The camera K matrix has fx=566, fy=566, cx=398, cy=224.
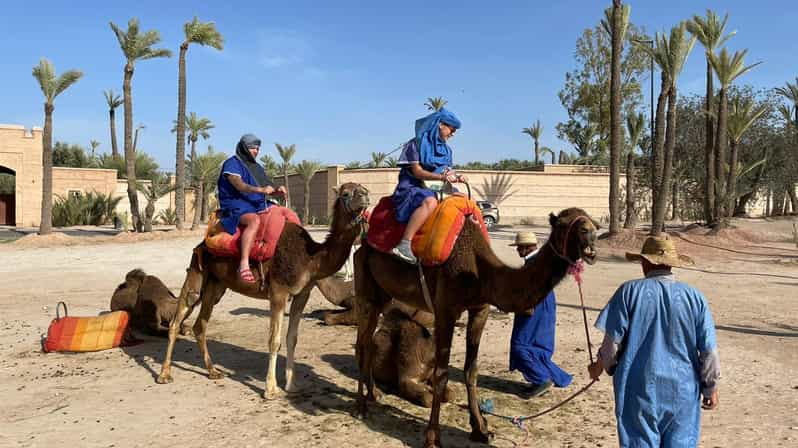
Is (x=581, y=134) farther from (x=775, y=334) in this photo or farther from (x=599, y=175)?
(x=775, y=334)

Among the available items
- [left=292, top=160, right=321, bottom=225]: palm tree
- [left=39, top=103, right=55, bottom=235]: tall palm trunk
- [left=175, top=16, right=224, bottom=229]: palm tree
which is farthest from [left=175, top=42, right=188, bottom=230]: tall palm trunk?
[left=292, top=160, right=321, bottom=225]: palm tree

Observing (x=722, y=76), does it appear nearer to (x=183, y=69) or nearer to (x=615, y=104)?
(x=615, y=104)

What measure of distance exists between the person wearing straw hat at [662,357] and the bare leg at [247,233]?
398 centimetres

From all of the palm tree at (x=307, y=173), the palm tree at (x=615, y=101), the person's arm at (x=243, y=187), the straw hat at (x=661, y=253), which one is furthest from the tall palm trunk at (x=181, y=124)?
the straw hat at (x=661, y=253)

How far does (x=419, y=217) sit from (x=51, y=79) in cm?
2791

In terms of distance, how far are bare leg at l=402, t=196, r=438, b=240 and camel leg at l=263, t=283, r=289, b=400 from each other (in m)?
1.82

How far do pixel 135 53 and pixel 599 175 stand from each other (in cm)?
3131

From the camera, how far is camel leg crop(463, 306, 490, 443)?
15.2 ft

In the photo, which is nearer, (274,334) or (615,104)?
(274,334)

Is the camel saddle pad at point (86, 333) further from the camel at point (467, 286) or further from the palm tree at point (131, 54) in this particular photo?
the palm tree at point (131, 54)

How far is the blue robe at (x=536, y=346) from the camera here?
19.2ft

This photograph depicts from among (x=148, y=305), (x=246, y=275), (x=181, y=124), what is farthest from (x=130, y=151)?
(x=246, y=275)

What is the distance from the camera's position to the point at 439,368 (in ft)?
15.1

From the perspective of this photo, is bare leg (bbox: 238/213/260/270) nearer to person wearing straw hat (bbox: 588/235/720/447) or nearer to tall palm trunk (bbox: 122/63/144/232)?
person wearing straw hat (bbox: 588/235/720/447)
